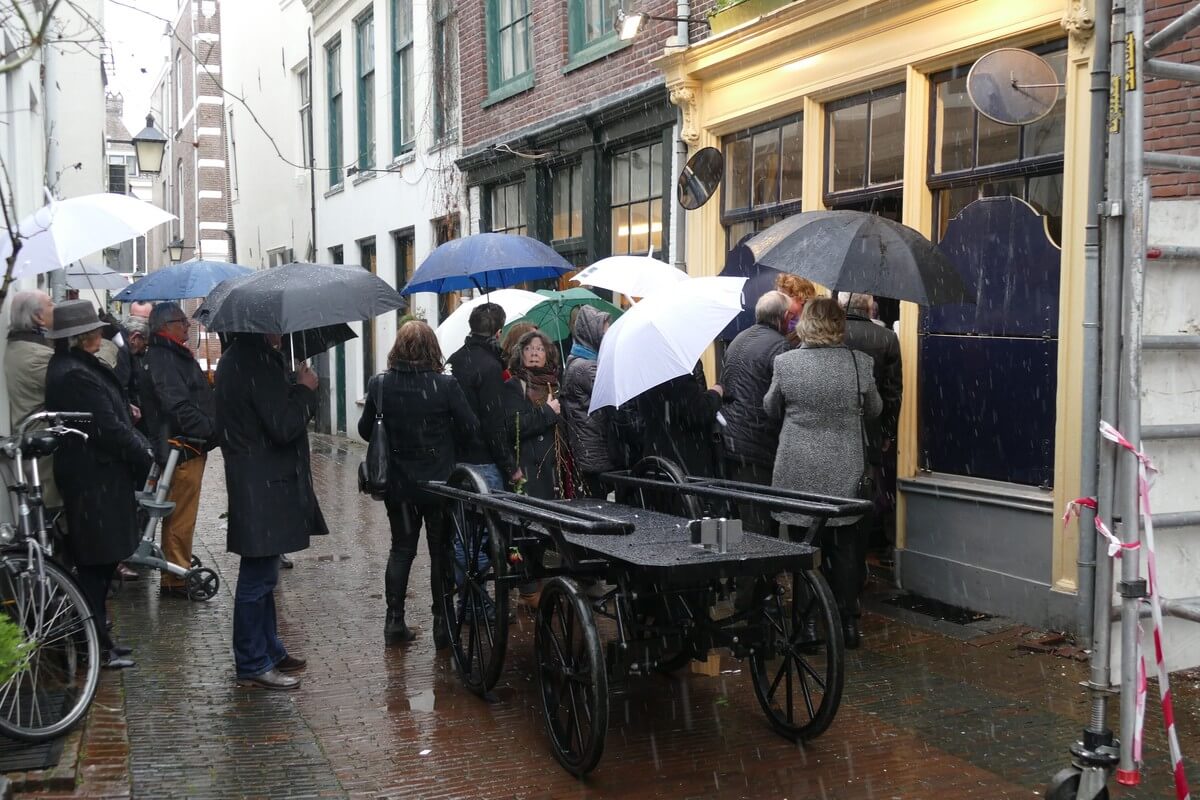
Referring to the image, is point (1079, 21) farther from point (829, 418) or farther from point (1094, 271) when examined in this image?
point (829, 418)

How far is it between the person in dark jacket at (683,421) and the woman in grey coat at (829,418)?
43 centimetres

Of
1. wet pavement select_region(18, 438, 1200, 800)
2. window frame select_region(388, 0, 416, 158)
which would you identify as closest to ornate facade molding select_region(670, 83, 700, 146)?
wet pavement select_region(18, 438, 1200, 800)

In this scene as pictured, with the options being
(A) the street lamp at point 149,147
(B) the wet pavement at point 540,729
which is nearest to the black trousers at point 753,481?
(B) the wet pavement at point 540,729

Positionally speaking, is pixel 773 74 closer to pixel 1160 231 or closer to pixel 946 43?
pixel 946 43

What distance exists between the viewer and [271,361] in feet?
19.1

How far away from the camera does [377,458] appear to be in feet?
21.1

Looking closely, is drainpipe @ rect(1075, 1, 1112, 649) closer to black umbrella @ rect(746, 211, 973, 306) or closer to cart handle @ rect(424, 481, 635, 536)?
black umbrella @ rect(746, 211, 973, 306)

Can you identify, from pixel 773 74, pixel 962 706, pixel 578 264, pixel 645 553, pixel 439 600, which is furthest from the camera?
pixel 578 264

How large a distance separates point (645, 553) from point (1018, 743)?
178 cm

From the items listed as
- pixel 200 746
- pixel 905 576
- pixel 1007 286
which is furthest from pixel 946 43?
pixel 200 746

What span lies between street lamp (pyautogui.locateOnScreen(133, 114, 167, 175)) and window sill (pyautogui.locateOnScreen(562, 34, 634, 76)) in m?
5.61

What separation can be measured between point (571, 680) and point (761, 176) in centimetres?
586

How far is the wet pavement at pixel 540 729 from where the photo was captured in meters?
4.65

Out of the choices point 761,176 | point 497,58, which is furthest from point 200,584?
point 497,58
